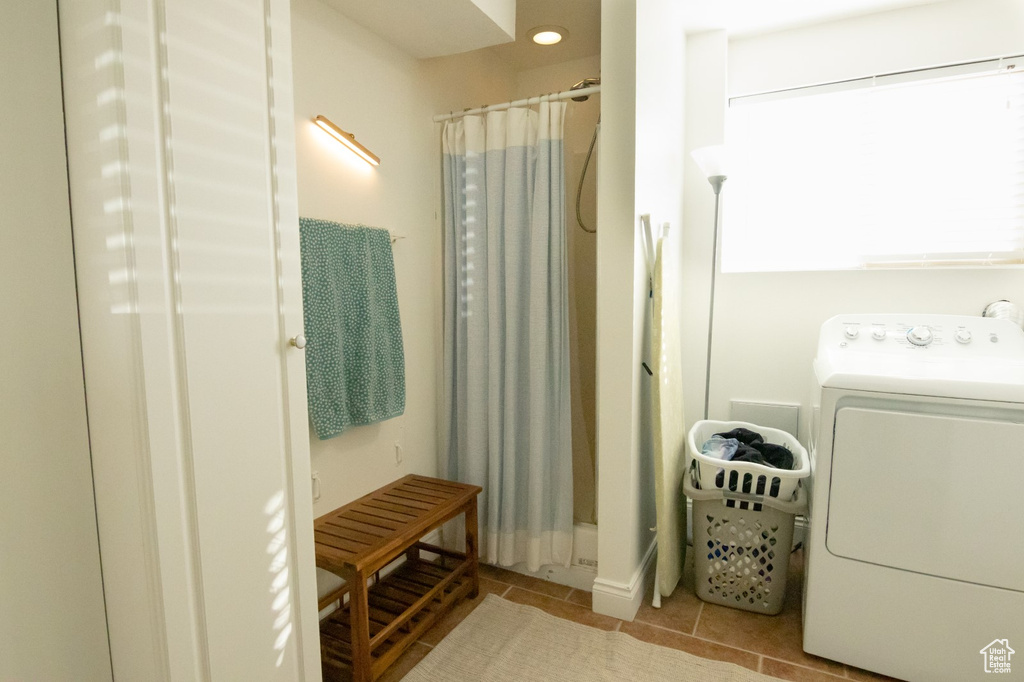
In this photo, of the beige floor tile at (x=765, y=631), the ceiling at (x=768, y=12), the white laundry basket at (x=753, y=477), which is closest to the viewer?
the beige floor tile at (x=765, y=631)

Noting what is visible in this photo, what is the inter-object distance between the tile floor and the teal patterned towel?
79 centimetres

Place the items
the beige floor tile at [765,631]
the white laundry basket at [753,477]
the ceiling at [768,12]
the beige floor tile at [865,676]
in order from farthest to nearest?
the ceiling at [768,12]
the white laundry basket at [753,477]
the beige floor tile at [765,631]
the beige floor tile at [865,676]

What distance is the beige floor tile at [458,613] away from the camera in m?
1.91

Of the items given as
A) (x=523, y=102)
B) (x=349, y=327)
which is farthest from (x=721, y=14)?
(x=349, y=327)

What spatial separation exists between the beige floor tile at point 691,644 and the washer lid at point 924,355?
928 millimetres

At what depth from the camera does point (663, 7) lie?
203 cm

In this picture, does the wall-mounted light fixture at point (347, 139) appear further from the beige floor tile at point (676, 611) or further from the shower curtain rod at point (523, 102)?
the beige floor tile at point (676, 611)

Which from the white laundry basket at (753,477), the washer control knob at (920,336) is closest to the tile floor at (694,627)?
the white laundry basket at (753,477)

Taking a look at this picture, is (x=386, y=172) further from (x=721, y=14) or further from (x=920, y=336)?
(x=920, y=336)

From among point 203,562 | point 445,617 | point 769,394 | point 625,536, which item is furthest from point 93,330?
point 769,394

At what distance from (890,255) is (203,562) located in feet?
8.41

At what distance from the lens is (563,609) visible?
207 cm

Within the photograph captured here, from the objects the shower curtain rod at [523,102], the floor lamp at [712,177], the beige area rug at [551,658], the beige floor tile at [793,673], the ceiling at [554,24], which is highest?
the ceiling at [554,24]

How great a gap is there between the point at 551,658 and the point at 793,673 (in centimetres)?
75
